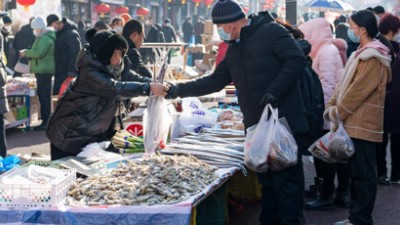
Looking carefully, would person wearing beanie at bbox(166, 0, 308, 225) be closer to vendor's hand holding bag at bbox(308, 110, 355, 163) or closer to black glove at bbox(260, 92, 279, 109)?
black glove at bbox(260, 92, 279, 109)

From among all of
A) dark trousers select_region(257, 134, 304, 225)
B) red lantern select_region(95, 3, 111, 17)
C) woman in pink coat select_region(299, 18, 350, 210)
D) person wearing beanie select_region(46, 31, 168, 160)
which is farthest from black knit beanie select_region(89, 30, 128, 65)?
red lantern select_region(95, 3, 111, 17)

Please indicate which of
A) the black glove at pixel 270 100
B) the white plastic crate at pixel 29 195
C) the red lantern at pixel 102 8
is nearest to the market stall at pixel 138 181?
the white plastic crate at pixel 29 195

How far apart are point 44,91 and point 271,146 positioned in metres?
7.54

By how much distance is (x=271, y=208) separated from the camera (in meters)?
→ 5.25

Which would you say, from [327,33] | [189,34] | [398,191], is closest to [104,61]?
[327,33]

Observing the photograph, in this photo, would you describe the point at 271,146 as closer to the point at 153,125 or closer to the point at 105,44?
the point at 153,125

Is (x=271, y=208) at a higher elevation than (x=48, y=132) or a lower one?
lower

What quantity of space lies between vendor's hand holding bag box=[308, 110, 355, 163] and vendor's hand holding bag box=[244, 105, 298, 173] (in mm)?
590

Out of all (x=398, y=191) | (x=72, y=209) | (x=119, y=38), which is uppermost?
(x=119, y=38)

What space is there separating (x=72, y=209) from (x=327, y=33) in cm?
367

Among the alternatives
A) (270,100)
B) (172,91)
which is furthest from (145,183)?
(172,91)

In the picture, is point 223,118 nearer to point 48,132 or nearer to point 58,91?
point 48,132

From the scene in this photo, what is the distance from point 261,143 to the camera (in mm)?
4988

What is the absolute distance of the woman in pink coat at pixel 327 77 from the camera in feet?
21.8
